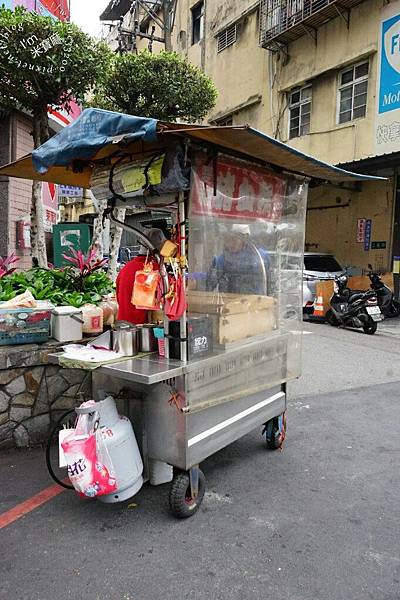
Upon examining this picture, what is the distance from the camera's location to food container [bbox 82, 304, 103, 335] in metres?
3.99

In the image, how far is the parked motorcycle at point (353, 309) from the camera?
31.8ft

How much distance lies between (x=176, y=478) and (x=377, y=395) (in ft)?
11.5

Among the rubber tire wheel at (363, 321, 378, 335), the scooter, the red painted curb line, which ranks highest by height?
the scooter

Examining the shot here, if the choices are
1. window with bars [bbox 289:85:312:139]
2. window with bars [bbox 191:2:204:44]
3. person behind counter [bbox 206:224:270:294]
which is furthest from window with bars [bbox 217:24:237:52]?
person behind counter [bbox 206:224:270:294]

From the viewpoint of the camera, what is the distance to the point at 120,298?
342 cm

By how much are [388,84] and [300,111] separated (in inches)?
139

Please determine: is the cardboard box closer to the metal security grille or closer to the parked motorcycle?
the parked motorcycle

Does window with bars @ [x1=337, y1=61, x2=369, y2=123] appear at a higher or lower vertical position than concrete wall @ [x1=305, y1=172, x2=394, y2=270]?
higher

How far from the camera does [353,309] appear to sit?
9961 mm

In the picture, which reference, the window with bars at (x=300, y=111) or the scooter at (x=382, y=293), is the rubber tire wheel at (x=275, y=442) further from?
the window with bars at (x=300, y=111)

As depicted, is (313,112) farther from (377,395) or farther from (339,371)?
(377,395)

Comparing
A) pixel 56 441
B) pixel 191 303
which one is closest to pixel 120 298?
pixel 191 303

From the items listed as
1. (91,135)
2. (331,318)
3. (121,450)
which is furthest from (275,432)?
(331,318)

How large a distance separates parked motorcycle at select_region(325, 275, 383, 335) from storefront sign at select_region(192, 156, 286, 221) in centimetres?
673
